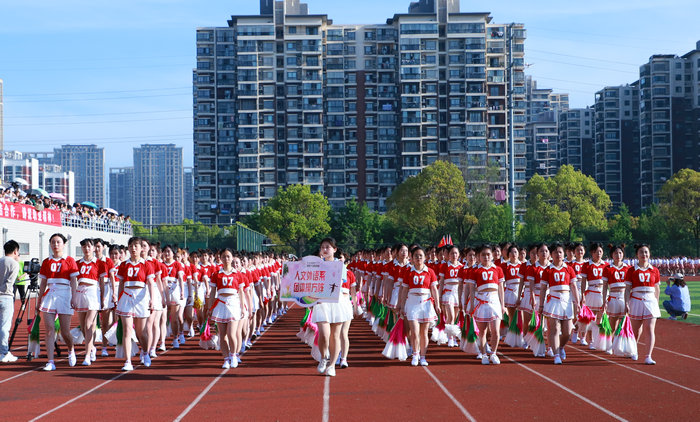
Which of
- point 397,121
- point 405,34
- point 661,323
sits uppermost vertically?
point 405,34

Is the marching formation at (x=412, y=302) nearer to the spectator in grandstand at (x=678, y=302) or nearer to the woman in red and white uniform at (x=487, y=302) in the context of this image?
the woman in red and white uniform at (x=487, y=302)

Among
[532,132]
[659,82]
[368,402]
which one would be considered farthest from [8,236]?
[532,132]

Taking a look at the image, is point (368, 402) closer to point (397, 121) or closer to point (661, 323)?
point (661, 323)

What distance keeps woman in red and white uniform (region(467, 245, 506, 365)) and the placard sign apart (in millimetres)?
2516

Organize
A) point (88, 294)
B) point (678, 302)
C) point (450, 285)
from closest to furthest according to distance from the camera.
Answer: point (88, 294)
point (450, 285)
point (678, 302)

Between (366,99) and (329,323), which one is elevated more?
(366,99)

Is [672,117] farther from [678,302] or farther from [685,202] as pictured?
[678,302]

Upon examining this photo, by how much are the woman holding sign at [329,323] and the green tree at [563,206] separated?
2350 inches

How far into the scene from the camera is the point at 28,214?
3647cm

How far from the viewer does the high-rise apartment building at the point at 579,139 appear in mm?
145625

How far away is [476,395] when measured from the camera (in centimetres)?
Answer: 970

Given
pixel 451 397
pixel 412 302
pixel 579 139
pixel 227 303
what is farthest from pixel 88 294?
pixel 579 139

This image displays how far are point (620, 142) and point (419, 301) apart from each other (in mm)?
127669

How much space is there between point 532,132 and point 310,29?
69.7 metres
